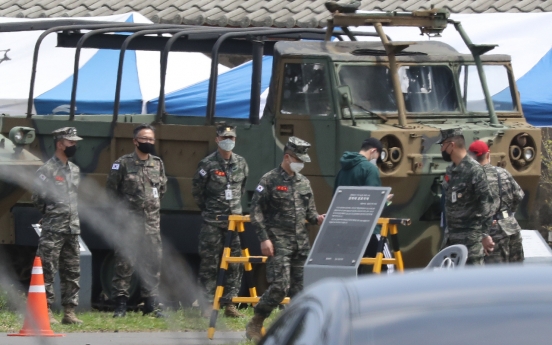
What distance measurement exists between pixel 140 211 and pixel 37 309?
5.41 feet

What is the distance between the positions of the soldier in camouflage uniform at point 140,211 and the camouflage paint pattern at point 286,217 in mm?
1796

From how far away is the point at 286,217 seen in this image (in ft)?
32.9

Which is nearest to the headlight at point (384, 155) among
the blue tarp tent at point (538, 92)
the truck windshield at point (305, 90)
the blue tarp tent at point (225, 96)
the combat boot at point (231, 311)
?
the truck windshield at point (305, 90)

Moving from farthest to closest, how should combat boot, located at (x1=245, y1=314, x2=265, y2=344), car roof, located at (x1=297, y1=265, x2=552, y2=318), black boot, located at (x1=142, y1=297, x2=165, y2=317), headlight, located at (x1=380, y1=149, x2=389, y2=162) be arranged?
black boot, located at (x1=142, y1=297, x2=165, y2=317), headlight, located at (x1=380, y1=149, x2=389, y2=162), combat boot, located at (x1=245, y1=314, x2=265, y2=344), car roof, located at (x1=297, y1=265, x2=552, y2=318)

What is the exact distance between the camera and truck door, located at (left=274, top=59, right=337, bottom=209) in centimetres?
1153

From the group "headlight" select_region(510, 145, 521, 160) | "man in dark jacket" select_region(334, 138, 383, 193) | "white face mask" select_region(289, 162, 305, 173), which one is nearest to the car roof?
"white face mask" select_region(289, 162, 305, 173)

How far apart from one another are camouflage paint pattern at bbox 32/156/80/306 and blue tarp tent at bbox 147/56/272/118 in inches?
157

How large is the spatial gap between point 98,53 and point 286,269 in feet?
33.1

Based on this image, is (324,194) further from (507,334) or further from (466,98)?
(507,334)

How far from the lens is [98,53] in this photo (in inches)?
751

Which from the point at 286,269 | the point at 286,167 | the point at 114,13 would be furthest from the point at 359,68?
the point at 114,13

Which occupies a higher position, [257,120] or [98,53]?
[98,53]

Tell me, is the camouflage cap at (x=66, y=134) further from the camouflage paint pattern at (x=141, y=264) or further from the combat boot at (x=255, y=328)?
the combat boot at (x=255, y=328)

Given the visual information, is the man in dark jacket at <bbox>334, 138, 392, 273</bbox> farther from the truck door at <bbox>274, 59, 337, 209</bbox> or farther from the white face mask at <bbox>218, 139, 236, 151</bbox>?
the white face mask at <bbox>218, 139, 236, 151</bbox>
